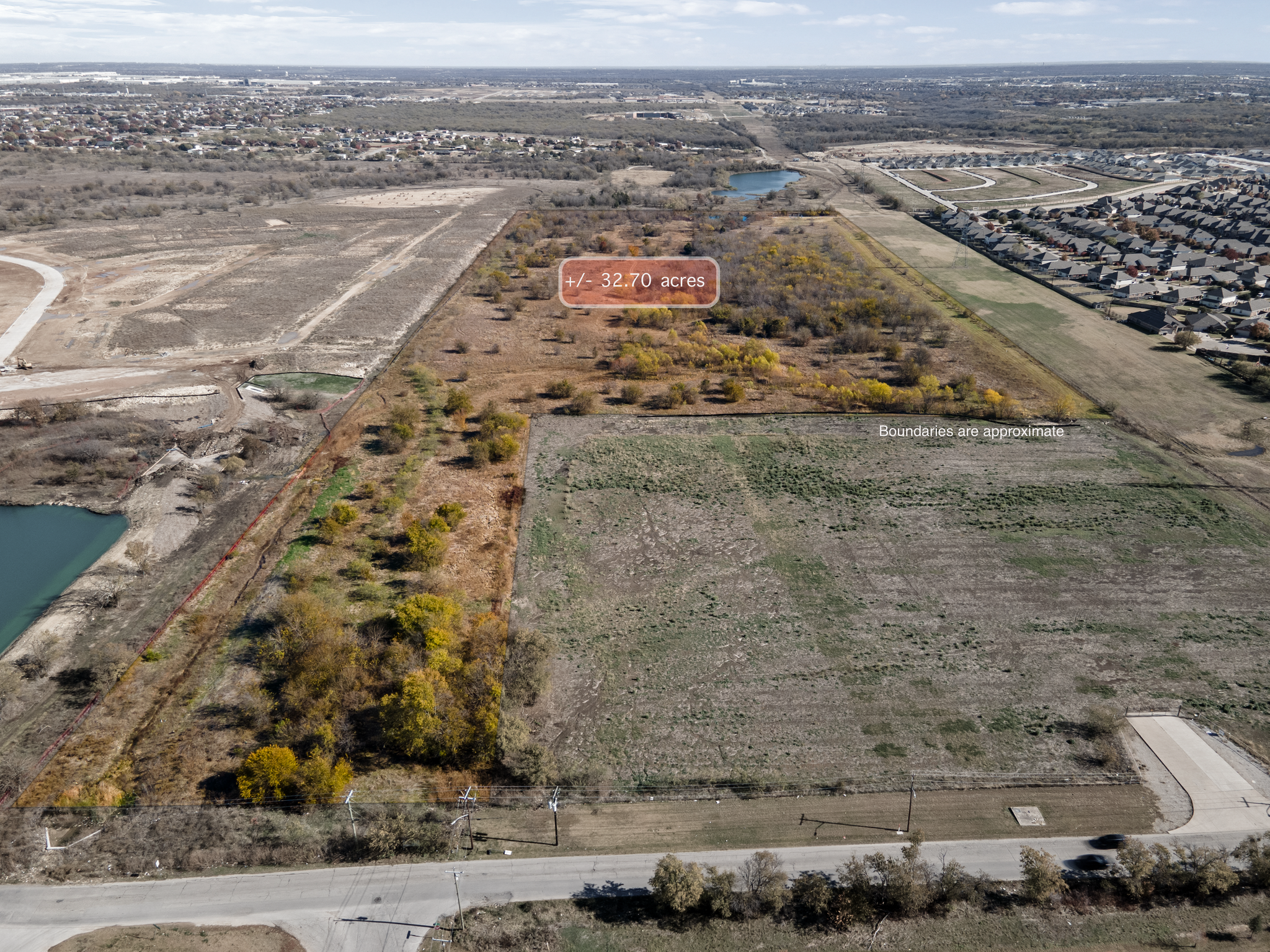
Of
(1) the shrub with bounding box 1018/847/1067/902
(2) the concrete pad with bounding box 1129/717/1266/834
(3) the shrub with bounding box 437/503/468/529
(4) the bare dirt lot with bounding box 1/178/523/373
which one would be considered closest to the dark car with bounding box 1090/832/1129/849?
(1) the shrub with bounding box 1018/847/1067/902

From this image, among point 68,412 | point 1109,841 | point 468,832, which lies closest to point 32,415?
point 68,412

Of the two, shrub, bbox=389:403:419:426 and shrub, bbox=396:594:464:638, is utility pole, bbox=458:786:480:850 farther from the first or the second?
shrub, bbox=389:403:419:426

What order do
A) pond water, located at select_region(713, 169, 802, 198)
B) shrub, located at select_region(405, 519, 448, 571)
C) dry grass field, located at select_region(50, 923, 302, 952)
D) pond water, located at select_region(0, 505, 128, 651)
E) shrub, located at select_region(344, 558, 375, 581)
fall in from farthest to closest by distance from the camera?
pond water, located at select_region(713, 169, 802, 198) → shrub, located at select_region(405, 519, 448, 571) → shrub, located at select_region(344, 558, 375, 581) → pond water, located at select_region(0, 505, 128, 651) → dry grass field, located at select_region(50, 923, 302, 952)

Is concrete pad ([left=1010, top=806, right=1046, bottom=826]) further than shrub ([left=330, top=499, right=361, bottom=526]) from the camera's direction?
No

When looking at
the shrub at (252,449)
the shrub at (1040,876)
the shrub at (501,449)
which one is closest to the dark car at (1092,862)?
the shrub at (1040,876)

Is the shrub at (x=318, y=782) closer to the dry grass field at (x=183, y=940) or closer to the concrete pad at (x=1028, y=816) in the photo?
the dry grass field at (x=183, y=940)

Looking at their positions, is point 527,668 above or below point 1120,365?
below

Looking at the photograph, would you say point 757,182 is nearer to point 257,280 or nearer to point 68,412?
point 257,280

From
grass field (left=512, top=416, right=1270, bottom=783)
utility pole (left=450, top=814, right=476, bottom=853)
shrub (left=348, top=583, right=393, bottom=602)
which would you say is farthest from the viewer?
shrub (left=348, top=583, right=393, bottom=602)
